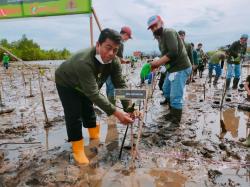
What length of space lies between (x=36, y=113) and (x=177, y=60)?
12.9 feet

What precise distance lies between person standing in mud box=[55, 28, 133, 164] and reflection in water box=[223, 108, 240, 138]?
8.40ft

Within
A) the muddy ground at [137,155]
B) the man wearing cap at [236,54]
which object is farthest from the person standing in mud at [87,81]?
the man wearing cap at [236,54]

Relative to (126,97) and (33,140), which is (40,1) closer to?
(33,140)

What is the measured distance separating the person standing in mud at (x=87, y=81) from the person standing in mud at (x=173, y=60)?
4.42 ft

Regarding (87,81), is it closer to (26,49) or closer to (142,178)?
(142,178)

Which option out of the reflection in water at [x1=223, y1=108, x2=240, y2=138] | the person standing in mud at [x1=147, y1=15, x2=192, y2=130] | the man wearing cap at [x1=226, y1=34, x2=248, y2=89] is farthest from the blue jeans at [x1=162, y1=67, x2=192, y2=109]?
the man wearing cap at [x1=226, y1=34, x2=248, y2=89]

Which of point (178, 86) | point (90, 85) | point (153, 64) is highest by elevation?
point (153, 64)

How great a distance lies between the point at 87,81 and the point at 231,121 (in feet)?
13.3

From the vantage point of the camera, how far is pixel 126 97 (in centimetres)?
325

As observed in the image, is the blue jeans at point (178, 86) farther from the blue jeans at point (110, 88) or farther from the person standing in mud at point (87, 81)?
the person standing in mud at point (87, 81)

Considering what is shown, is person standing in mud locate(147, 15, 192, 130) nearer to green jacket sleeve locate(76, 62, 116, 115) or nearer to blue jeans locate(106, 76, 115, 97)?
blue jeans locate(106, 76, 115, 97)

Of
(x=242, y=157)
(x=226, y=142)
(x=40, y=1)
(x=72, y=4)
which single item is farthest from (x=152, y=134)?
(x=40, y=1)

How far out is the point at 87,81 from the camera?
3.03 meters

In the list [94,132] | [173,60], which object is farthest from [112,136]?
[173,60]
